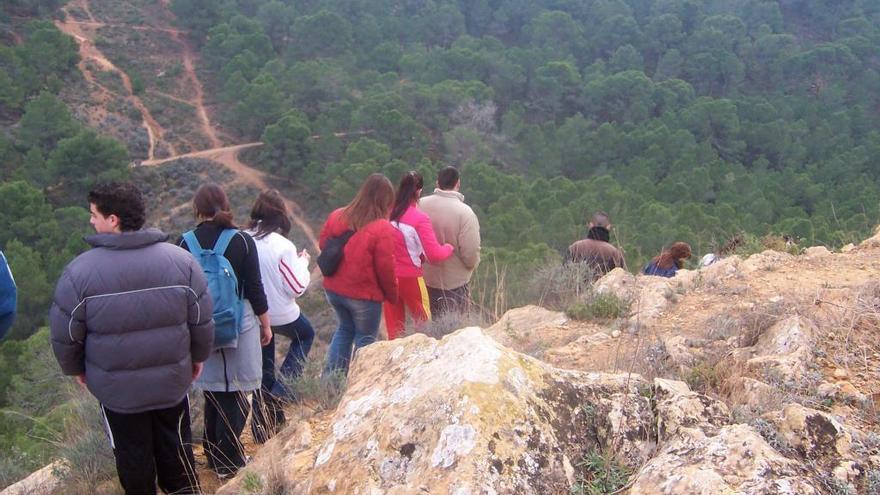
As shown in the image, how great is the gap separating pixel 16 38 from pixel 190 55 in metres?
6.70

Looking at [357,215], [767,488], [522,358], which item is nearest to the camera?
[767,488]

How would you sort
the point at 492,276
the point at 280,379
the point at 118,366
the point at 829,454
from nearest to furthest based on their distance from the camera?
the point at 829,454 → the point at 118,366 → the point at 280,379 → the point at 492,276

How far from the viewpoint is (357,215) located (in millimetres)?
3168

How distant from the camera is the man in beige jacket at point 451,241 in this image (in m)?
3.82

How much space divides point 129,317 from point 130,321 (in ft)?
0.04

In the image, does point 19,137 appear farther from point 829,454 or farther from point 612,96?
point 829,454

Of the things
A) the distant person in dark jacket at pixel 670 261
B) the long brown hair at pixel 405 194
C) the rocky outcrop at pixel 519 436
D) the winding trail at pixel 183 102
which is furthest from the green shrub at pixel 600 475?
the winding trail at pixel 183 102

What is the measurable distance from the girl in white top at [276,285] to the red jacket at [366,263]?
0.25 meters

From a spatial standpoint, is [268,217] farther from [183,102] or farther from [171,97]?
[171,97]

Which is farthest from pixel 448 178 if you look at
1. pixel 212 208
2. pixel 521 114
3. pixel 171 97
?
pixel 171 97

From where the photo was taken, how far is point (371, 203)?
3154 millimetres

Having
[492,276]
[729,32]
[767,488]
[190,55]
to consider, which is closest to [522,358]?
[767,488]

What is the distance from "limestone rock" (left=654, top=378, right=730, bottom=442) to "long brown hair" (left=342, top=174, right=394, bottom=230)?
161 centimetres

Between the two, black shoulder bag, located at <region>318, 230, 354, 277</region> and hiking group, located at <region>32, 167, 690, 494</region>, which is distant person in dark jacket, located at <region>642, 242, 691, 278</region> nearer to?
hiking group, located at <region>32, 167, 690, 494</region>
